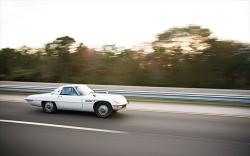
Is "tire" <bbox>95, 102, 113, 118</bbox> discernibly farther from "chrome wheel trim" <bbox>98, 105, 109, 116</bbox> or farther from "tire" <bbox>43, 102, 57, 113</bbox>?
"tire" <bbox>43, 102, 57, 113</bbox>

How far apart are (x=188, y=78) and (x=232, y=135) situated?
13.1 metres

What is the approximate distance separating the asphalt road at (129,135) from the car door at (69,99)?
331 millimetres

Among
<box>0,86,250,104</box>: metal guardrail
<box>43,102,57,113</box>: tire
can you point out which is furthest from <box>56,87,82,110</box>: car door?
<box>0,86,250,104</box>: metal guardrail

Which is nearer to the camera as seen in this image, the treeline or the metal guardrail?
the metal guardrail

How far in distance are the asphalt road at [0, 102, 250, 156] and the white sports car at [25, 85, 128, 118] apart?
318 mm

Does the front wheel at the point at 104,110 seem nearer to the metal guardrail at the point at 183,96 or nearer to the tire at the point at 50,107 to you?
the tire at the point at 50,107

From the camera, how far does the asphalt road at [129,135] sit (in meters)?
4.89

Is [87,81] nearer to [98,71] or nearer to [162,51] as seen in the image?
[98,71]

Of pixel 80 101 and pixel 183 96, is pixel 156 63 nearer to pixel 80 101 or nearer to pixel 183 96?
pixel 183 96

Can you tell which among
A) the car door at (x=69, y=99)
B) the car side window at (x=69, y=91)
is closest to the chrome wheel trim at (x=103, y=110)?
the car door at (x=69, y=99)

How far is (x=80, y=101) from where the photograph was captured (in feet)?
26.3

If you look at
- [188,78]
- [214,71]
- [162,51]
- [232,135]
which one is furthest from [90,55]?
[232,135]

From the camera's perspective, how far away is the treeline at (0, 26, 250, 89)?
17.8m

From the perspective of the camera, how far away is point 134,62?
67.4 feet
